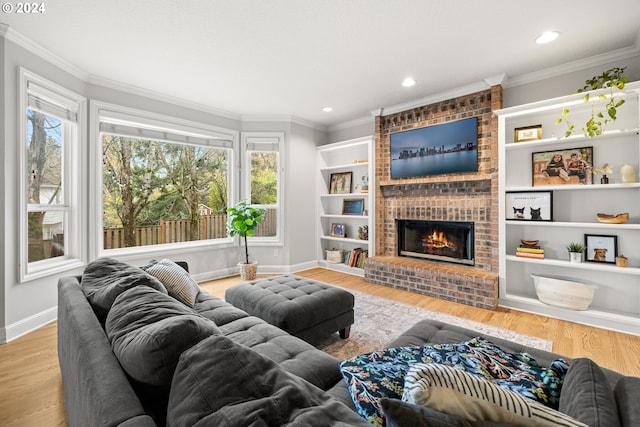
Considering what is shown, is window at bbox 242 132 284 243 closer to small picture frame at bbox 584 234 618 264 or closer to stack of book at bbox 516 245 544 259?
stack of book at bbox 516 245 544 259

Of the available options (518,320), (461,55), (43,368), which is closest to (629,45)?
(461,55)

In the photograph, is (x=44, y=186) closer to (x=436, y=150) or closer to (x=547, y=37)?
(x=436, y=150)

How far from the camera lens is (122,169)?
3975 millimetres

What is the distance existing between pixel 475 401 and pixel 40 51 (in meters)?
4.20

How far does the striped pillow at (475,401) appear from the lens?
2.11 ft

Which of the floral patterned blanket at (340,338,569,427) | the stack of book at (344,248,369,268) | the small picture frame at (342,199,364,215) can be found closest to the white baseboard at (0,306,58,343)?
the floral patterned blanket at (340,338,569,427)

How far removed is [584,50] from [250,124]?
4.35 meters

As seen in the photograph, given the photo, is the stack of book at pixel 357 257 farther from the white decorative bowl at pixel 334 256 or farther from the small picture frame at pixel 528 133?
the small picture frame at pixel 528 133

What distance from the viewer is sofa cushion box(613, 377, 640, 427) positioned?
2.57 ft

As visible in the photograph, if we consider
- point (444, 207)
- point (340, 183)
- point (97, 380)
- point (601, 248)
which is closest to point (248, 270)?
point (340, 183)

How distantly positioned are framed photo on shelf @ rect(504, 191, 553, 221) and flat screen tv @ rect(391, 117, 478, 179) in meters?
0.58

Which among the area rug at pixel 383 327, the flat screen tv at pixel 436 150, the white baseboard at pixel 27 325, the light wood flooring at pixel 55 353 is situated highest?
the flat screen tv at pixel 436 150

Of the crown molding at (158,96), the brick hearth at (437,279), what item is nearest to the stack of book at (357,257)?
the brick hearth at (437,279)

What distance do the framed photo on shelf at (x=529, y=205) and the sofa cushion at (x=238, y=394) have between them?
344 cm
